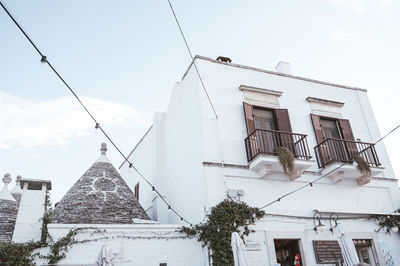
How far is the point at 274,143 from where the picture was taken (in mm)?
11320

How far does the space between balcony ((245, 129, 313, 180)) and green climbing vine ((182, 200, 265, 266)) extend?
1291mm

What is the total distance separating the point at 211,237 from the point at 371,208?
232 inches

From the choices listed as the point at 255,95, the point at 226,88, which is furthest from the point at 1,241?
the point at 255,95

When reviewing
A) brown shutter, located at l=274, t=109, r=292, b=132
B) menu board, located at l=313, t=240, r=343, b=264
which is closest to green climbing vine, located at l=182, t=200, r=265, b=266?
menu board, located at l=313, t=240, r=343, b=264

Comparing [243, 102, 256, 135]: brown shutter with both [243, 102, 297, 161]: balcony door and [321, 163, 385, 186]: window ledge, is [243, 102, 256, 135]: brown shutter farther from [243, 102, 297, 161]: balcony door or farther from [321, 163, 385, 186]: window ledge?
[321, 163, 385, 186]: window ledge

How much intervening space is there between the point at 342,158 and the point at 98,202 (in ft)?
26.2

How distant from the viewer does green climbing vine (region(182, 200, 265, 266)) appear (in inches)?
350

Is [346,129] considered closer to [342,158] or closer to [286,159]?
[342,158]

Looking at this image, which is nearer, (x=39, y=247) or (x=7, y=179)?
(x=39, y=247)

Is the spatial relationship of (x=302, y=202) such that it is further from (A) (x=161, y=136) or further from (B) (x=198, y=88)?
(A) (x=161, y=136)

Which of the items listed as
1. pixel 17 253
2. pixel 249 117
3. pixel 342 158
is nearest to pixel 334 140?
pixel 342 158

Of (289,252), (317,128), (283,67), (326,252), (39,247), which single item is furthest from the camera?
(283,67)

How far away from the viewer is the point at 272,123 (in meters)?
11.9

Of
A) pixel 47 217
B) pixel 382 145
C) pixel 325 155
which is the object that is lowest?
pixel 47 217
